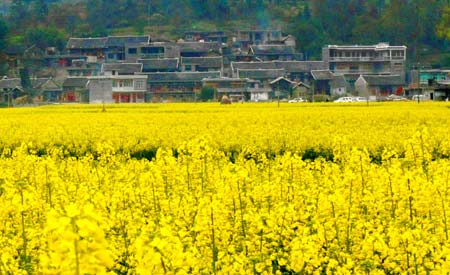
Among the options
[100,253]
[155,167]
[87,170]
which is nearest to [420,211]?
[155,167]

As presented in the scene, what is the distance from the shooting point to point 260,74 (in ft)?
208

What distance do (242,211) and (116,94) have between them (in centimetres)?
5397

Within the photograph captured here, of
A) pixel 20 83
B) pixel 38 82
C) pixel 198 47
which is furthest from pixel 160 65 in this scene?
pixel 20 83

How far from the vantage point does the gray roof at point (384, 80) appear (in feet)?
208

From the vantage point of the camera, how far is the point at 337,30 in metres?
75.7

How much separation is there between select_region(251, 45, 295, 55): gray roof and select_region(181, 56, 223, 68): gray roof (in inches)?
155

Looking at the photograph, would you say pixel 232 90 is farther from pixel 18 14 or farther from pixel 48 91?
pixel 18 14

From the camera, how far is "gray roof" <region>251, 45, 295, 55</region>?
7044cm

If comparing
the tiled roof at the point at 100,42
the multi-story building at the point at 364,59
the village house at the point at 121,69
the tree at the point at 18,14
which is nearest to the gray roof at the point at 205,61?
the village house at the point at 121,69

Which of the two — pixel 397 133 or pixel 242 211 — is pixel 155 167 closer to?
pixel 242 211

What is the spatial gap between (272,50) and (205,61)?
5.98 meters

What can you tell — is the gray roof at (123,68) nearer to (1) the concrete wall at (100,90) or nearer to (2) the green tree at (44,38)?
(1) the concrete wall at (100,90)

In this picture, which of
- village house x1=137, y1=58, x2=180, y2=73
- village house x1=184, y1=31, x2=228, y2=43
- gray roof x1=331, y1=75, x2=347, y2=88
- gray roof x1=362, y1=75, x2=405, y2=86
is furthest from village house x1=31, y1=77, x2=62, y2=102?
gray roof x1=362, y1=75, x2=405, y2=86

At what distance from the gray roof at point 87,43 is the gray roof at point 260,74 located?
1238 centimetres
